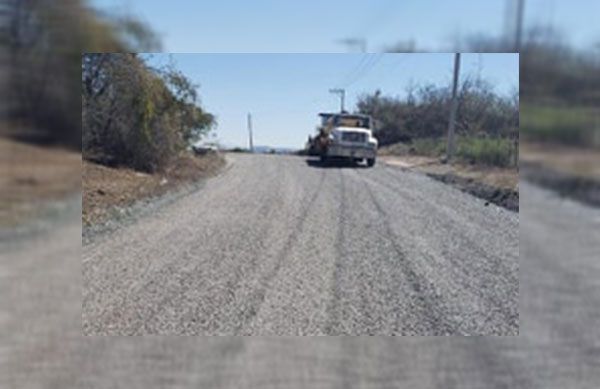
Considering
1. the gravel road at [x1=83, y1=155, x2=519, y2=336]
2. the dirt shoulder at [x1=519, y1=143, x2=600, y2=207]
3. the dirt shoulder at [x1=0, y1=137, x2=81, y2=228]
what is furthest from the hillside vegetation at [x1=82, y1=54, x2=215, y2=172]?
the dirt shoulder at [x1=519, y1=143, x2=600, y2=207]

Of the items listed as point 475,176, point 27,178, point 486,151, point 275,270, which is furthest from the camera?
point 275,270

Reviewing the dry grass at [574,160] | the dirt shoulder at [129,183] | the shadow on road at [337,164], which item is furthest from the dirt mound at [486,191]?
the dirt shoulder at [129,183]

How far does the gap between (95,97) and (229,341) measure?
0.92m

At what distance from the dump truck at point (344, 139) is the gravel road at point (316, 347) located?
73 centimetres

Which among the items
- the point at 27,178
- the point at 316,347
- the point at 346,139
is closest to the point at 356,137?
the point at 346,139

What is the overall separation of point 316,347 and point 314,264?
442 mm

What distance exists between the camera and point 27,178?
1669 mm

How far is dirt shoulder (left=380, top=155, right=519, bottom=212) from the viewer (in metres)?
1.89

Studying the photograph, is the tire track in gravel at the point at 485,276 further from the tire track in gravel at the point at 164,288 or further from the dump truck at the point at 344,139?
the tire track in gravel at the point at 164,288

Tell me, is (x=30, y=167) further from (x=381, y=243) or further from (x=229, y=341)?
(x=381, y=243)

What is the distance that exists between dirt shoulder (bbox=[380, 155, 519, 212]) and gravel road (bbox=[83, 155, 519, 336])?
0.06 metres

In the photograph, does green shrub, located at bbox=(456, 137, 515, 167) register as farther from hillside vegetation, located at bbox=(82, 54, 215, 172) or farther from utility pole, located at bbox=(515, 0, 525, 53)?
hillside vegetation, located at bbox=(82, 54, 215, 172)

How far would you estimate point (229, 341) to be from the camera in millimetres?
2123

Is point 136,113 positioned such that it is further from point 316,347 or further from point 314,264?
point 316,347
